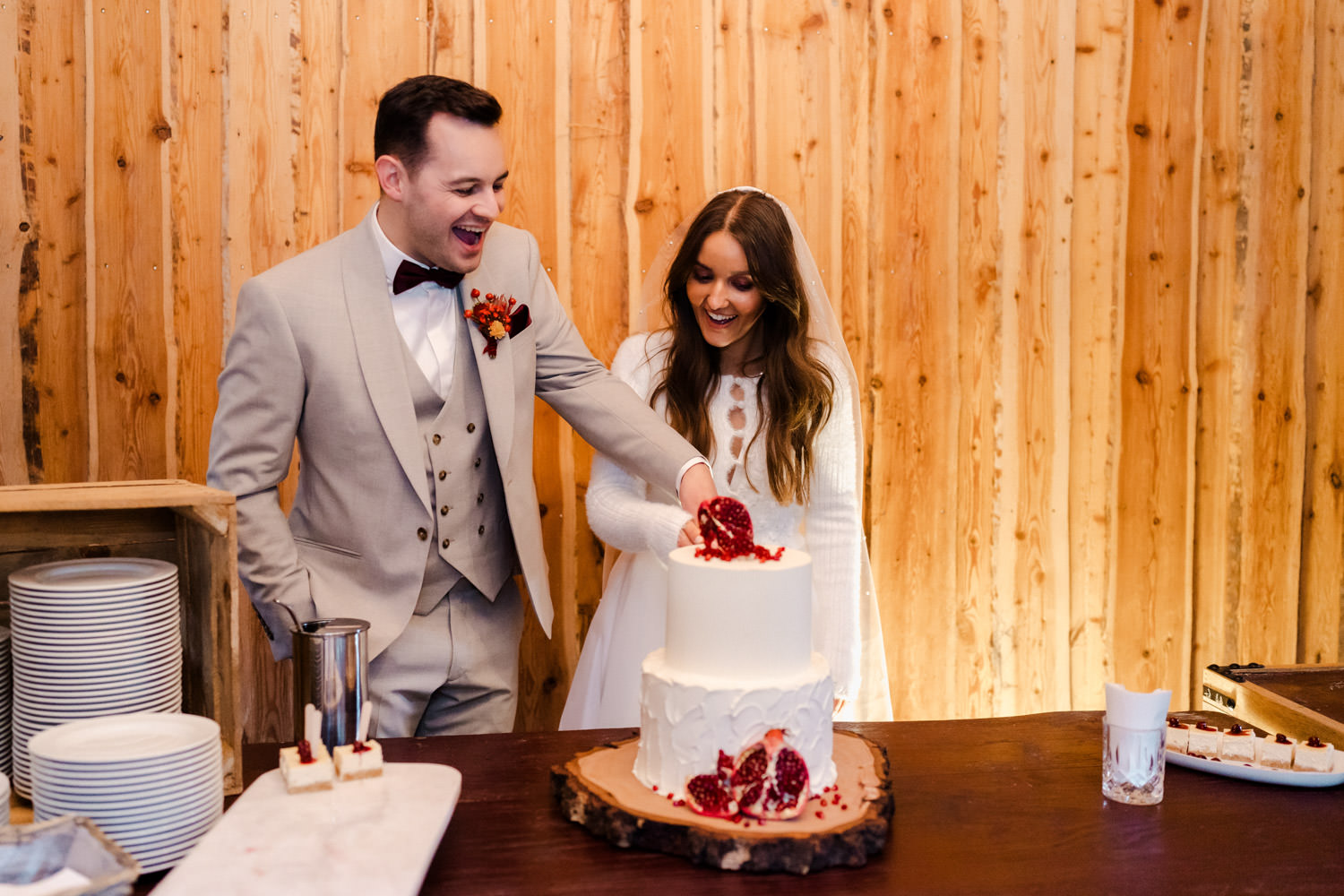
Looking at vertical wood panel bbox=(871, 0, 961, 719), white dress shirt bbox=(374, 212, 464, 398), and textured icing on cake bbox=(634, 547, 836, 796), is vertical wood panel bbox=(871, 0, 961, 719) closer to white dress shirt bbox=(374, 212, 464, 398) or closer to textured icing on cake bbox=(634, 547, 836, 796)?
white dress shirt bbox=(374, 212, 464, 398)

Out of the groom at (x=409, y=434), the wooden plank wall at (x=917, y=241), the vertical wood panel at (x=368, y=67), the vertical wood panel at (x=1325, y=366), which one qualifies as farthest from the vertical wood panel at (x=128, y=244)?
the vertical wood panel at (x=1325, y=366)

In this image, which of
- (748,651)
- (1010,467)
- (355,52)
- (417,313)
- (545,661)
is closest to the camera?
(748,651)

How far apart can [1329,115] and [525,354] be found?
8.99 ft

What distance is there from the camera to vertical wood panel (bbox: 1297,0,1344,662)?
11.6 ft

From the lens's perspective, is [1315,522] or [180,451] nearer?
[180,451]

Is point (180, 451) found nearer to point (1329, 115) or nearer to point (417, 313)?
point (417, 313)

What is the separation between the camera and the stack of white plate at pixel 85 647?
1.45 metres

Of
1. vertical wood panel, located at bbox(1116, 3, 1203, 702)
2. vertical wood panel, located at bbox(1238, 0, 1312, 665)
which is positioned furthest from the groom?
vertical wood panel, located at bbox(1238, 0, 1312, 665)

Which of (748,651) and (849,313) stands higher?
(849,313)

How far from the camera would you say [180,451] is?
3012 millimetres

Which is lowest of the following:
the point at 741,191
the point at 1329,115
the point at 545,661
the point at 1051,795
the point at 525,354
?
the point at 545,661

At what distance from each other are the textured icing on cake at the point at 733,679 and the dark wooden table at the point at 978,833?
0.50ft

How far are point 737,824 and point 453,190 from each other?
1429 millimetres

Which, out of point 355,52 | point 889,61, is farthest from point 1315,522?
point 355,52
